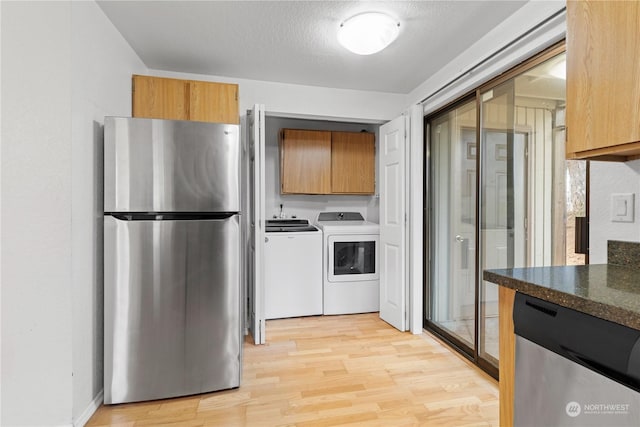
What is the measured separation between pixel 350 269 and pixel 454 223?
1.22m

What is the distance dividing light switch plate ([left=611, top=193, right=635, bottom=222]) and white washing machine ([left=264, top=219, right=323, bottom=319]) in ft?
7.84

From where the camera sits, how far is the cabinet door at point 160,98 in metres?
2.39

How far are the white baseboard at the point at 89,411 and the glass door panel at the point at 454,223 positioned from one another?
2513mm

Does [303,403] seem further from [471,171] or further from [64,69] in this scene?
[64,69]

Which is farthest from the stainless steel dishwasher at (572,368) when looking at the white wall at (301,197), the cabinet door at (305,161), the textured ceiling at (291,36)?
the white wall at (301,197)

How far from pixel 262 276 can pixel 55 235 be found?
1.47 metres

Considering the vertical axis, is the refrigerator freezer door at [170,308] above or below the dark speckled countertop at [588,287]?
below

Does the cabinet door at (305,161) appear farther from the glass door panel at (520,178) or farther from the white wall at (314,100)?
the glass door panel at (520,178)

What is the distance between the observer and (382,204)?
334 centimetres

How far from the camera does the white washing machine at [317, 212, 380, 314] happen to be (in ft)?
11.2

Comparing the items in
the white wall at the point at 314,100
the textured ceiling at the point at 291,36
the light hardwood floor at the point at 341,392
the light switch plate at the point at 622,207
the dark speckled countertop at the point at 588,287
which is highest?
the textured ceiling at the point at 291,36

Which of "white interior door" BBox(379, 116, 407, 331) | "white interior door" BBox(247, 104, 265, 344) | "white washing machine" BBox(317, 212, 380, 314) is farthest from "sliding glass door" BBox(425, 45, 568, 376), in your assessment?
"white interior door" BBox(247, 104, 265, 344)

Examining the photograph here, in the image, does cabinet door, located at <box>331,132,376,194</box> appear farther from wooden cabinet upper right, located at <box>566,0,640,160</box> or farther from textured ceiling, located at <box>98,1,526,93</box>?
wooden cabinet upper right, located at <box>566,0,640,160</box>

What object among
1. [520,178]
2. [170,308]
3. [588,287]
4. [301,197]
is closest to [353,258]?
[301,197]
